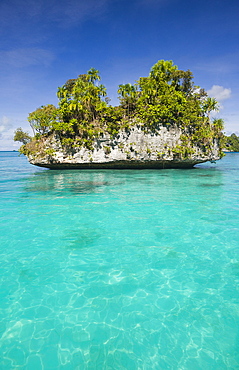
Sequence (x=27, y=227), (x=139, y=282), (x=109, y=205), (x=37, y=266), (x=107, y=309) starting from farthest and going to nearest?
(x=109, y=205) → (x=27, y=227) → (x=37, y=266) → (x=139, y=282) → (x=107, y=309)

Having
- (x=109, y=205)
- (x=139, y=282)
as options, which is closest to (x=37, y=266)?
(x=139, y=282)

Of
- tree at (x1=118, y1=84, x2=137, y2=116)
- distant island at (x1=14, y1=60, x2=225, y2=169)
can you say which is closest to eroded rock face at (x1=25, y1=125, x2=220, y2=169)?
distant island at (x1=14, y1=60, x2=225, y2=169)

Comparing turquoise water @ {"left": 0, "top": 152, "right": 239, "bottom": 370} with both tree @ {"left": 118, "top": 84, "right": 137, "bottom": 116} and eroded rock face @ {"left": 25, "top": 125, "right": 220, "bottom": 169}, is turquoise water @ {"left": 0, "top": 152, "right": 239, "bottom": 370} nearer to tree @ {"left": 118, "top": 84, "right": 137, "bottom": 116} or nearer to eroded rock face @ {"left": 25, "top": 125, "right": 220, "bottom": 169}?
eroded rock face @ {"left": 25, "top": 125, "right": 220, "bottom": 169}

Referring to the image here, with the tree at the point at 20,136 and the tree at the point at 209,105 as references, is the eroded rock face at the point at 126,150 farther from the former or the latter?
the tree at the point at 20,136

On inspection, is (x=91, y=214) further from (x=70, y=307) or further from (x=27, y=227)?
(x=70, y=307)

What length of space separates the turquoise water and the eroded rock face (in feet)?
72.3

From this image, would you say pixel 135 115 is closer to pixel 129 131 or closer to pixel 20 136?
pixel 129 131

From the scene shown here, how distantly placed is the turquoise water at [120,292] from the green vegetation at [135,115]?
75.3ft

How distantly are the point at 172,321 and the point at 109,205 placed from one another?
8580 mm

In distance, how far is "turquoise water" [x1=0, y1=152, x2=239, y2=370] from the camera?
3.61 metres

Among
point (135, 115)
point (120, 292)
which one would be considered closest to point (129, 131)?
point (135, 115)

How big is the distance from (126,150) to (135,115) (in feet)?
17.9

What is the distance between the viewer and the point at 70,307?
4.58 meters

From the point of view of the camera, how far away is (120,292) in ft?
16.5
